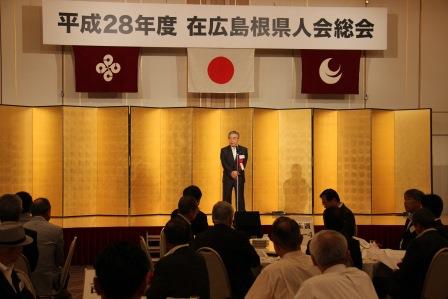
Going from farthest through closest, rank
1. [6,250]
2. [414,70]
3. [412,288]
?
[414,70], [412,288], [6,250]

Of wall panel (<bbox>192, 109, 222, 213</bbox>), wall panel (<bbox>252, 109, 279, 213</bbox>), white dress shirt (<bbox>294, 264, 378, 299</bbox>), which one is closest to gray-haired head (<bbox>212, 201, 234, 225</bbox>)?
white dress shirt (<bbox>294, 264, 378, 299</bbox>)

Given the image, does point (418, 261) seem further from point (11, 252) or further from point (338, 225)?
point (11, 252)

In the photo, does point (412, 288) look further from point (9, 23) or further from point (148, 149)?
point (9, 23)

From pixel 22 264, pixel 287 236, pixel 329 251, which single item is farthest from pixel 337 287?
pixel 22 264

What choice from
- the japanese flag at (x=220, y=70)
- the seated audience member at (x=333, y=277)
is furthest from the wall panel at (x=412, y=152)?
the seated audience member at (x=333, y=277)

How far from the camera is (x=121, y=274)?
1.99 metres

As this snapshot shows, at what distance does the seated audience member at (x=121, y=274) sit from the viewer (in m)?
2.00

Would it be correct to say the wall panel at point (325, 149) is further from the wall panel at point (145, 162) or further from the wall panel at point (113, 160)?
the wall panel at point (113, 160)

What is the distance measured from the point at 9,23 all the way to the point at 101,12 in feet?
5.19

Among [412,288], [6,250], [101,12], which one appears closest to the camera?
[6,250]

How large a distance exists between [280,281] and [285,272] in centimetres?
5

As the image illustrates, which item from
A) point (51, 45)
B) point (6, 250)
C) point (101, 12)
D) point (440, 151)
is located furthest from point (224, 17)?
point (6, 250)

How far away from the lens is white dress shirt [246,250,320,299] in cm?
322

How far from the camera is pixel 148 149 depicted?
1048cm
